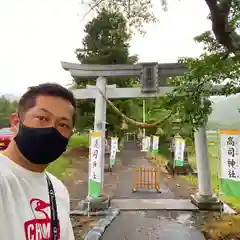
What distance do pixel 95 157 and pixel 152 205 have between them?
237 centimetres

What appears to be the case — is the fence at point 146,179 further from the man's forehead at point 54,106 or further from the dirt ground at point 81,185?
Answer: the man's forehead at point 54,106

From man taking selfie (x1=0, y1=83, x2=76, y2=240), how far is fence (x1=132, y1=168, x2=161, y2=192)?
10587mm

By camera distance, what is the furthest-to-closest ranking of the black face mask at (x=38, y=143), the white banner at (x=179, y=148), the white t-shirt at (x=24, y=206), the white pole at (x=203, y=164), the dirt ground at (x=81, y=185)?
the white banner at (x=179, y=148), the white pole at (x=203, y=164), the dirt ground at (x=81, y=185), the black face mask at (x=38, y=143), the white t-shirt at (x=24, y=206)

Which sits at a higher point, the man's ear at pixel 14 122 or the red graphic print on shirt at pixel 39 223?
the man's ear at pixel 14 122

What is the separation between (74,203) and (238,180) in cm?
503

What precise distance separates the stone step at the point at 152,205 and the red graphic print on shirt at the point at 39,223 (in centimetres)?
746

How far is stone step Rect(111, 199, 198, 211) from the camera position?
27.7 feet

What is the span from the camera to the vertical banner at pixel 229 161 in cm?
629

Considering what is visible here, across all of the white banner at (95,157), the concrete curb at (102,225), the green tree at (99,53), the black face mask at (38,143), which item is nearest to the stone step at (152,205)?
the concrete curb at (102,225)

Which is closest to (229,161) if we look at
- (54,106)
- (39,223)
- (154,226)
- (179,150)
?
(154,226)

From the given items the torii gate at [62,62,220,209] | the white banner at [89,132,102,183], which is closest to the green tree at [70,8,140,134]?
the torii gate at [62,62,220,209]

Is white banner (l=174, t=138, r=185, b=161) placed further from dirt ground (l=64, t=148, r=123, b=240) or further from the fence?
dirt ground (l=64, t=148, r=123, b=240)

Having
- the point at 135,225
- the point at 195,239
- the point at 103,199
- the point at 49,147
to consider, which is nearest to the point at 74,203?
the point at 103,199

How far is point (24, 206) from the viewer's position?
1094 mm
